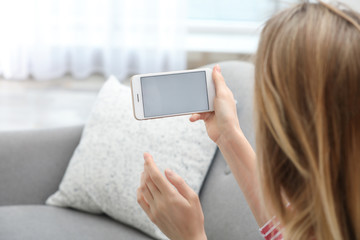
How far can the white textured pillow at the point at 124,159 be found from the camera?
1275mm

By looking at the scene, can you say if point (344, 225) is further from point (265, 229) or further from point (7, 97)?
point (7, 97)

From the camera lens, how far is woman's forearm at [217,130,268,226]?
906 millimetres

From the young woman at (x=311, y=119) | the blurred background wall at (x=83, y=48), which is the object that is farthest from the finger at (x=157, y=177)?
the blurred background wall at (x=83, y=48)

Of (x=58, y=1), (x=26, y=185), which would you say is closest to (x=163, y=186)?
(x=26, y=185)

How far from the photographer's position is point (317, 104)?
1.85ft

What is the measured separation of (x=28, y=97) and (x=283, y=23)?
6.66 feet

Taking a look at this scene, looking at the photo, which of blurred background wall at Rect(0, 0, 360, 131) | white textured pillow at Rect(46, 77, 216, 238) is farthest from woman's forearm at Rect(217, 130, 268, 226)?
blurred background wall at Rect(0, 0, 360, 131)

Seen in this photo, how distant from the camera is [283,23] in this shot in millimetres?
595

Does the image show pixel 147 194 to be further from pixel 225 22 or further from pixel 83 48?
pixel 225 22

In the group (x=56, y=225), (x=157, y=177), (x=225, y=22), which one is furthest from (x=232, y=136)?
(x=225, y=22)

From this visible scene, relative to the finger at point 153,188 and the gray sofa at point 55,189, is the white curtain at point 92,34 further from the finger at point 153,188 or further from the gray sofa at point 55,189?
the finger at point 153,188

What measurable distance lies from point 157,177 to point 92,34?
5.10 ft

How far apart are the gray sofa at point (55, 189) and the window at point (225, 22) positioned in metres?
1.01

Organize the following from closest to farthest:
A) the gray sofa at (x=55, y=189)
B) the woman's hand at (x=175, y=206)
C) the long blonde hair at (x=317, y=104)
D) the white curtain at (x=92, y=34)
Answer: the long blonde hair at (x=317, y=104) → the woman's hand at (x=175, y=206) → the gray sofa at (x=55, y=189) → the white curtain at (x=92, y=34)
